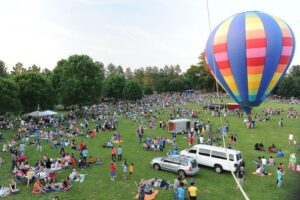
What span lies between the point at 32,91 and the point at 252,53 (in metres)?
39.3

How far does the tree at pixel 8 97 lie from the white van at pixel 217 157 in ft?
103

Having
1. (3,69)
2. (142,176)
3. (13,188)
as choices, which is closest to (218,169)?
(142,176)

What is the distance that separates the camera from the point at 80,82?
2186 inches

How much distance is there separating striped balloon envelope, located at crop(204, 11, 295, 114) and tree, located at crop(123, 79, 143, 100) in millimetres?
58295

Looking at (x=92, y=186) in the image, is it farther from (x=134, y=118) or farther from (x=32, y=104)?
(x=32, y=104)

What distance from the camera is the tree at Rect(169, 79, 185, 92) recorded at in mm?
116062

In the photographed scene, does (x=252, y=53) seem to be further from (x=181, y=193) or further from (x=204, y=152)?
(x=181, y=193)

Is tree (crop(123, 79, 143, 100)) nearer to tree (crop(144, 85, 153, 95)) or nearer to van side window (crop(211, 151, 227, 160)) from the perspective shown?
tree (crop(144, 85, 153, 95))

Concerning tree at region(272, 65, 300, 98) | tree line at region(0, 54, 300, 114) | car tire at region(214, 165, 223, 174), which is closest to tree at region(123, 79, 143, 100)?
tree line at region(0, 54, 300, 114)

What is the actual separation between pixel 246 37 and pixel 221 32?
6.84 ft

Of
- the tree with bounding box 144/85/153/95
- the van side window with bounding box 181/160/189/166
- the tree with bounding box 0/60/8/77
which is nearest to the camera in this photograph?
the van side window with bounding box 181/160/189/166

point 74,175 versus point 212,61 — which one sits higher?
point 212,61

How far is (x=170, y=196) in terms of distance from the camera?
1755cm

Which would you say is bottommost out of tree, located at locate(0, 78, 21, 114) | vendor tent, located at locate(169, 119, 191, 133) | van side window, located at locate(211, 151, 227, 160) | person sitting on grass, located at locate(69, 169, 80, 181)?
person sitting on grass, located at locate(69, 169, 80, 181)
